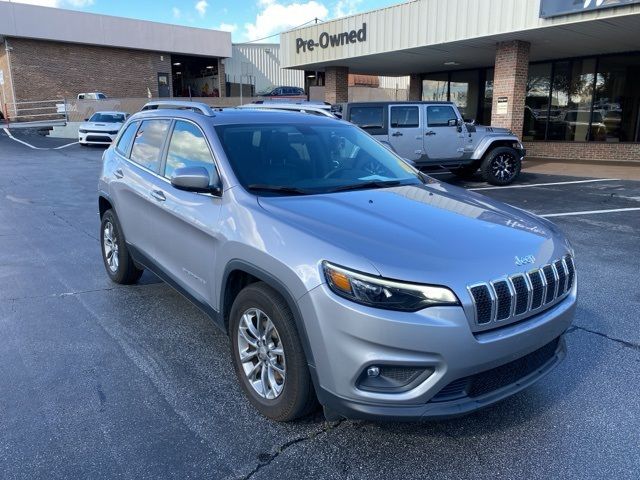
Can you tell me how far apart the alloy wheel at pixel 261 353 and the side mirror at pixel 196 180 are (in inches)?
33.8

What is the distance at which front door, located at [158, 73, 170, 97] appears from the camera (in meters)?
40.6

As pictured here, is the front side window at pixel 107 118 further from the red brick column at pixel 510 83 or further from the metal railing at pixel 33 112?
the red brick column at pixel 510 83

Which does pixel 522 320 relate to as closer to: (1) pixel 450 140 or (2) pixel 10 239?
(2) pixel 10 239

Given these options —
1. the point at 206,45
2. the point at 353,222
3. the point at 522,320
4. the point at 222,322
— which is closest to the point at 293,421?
the point at 222,322

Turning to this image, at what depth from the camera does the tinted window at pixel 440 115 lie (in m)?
11.8

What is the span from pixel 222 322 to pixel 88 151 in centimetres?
2066

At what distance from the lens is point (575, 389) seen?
3.35m

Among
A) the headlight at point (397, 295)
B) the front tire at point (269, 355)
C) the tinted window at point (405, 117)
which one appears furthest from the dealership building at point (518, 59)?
the front tire at point (269, 355)

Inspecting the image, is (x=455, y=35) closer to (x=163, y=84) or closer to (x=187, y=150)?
(x=187, y=150)

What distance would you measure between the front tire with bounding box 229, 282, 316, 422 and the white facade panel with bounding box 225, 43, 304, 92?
44064 mm

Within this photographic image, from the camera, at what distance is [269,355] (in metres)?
2.96

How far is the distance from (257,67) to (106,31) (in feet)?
42.7

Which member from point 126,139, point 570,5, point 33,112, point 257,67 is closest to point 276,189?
point 126,139

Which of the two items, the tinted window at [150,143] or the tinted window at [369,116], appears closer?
the tinted window at [150,143]
